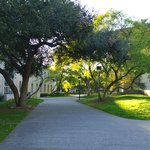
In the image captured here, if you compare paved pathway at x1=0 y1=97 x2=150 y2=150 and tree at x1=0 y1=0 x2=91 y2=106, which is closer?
paved pathway at x1=0 y1=97 x2=150 y2=150

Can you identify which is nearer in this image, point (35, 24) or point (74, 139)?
point (74, 139)

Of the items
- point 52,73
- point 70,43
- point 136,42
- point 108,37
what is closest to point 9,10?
point 70,43

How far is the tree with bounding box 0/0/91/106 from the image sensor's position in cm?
1719

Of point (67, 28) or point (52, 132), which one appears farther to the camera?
point (67, 28)

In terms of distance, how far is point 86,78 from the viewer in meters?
59.2

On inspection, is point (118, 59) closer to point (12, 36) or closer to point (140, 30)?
point (140, 30)

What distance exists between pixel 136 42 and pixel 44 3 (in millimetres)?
14707

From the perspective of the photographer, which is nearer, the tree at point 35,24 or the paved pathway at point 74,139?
the paved pathway at point 74,139

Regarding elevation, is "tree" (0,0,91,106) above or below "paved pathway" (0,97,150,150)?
above

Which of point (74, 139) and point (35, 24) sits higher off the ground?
point (35, 24)

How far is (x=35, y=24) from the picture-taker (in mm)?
19188

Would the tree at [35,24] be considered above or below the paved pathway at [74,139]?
above

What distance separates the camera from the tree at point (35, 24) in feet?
56.4

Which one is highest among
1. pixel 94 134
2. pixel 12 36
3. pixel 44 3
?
pixel 44 3
